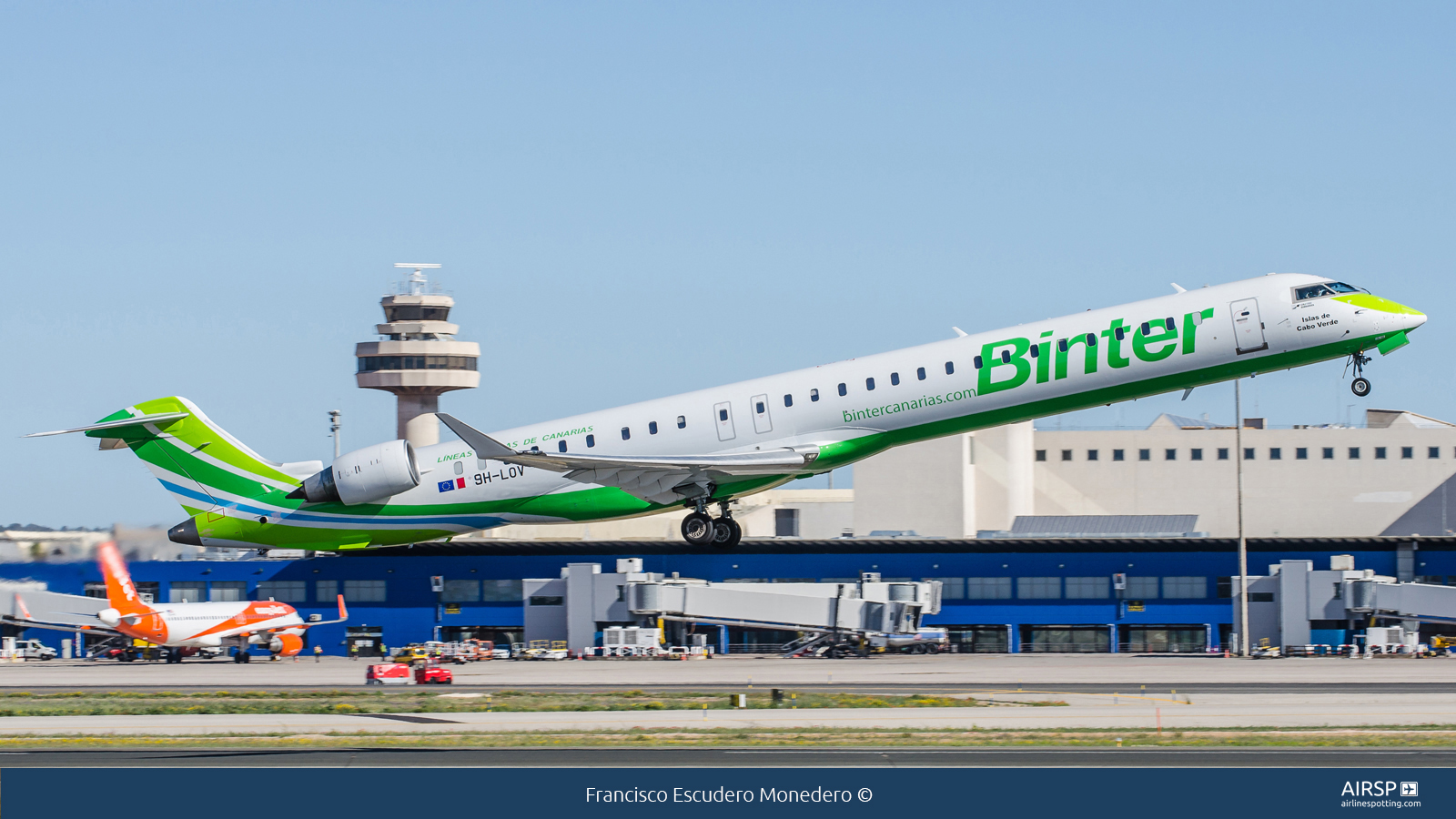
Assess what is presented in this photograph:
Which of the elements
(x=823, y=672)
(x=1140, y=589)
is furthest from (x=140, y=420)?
(x=1140, y=589)

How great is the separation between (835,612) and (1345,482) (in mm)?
55791

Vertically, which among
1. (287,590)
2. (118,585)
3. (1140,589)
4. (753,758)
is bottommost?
(753,758)

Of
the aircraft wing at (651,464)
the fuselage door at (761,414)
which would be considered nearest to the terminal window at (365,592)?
the aircraft wing at (651,464)

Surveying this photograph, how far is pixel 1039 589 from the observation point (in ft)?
250

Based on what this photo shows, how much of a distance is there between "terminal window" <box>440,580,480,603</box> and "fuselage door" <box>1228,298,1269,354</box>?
4607 cm

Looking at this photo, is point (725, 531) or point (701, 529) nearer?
point (725, 531)

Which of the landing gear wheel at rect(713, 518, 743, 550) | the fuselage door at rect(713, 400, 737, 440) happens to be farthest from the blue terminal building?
the fuselage door at rect(713, 400, 737, 440)

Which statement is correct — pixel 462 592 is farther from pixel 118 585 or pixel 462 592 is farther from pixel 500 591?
pixel 118 585

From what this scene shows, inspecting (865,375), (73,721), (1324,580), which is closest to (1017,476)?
(1324,580)

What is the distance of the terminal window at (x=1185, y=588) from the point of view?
7531 centimetres

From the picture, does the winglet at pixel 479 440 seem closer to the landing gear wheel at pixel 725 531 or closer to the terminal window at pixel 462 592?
the landing gear wheel at pixel 725 531

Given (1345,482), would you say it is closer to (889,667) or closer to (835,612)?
(835,612)

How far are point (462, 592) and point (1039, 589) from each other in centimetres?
2789

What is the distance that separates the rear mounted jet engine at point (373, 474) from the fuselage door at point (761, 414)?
11.2 metres
